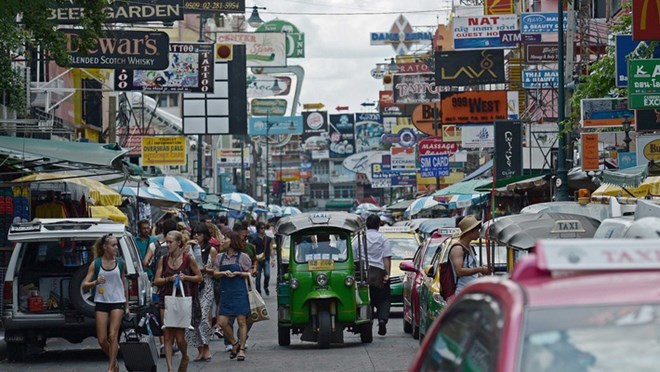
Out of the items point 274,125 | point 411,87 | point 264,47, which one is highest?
point 264,47

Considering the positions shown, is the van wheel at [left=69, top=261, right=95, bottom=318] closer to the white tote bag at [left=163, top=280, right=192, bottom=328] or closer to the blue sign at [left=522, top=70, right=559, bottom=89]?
the white tote bag at [left=163, top=280, right=192, bottom=328]

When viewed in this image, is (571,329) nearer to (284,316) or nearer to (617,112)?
(284,316)

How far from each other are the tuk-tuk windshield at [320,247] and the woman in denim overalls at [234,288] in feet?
4.28

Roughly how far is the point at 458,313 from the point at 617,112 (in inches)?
794

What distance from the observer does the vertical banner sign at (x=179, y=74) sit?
2906cm

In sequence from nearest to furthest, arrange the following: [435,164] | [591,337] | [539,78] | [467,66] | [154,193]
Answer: [591,337] → [154,193] → [539,78] → [467,66] → [435,164]

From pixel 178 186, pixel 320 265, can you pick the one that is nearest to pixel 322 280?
pixel 320 265

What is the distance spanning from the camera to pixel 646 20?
1591cm

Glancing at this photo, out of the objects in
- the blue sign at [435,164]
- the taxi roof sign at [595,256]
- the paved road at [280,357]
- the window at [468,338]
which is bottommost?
the paved road at [280,357]

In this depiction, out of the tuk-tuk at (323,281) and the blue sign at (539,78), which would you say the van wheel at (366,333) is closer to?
the tuk-tuk at (323,281)

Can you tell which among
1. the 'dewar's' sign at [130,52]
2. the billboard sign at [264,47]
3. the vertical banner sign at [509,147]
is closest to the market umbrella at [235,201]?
the billboard sign at [264,47]

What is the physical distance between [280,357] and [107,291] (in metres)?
3.20

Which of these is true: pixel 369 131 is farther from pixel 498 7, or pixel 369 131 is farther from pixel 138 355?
pixel 138 355

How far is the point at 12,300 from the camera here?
16.1m
